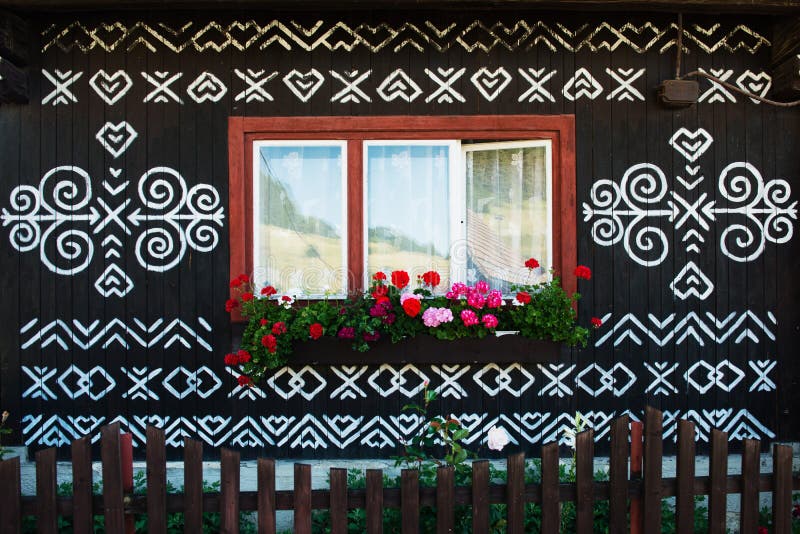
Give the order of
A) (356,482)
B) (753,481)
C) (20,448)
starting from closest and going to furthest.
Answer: (753,481), (356,482), (20,448)

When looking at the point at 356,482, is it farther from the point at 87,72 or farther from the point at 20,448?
the point at 87,72

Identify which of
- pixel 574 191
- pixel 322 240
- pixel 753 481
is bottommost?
pixel 753 481

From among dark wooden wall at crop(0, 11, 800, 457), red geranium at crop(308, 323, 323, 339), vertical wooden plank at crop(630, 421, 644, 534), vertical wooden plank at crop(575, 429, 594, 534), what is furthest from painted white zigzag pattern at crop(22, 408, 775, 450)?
vertical wooden plank at crop(575, 429, 594, 534)

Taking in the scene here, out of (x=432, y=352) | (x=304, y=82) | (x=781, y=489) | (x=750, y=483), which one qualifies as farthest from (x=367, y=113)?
(x=781, y=489)

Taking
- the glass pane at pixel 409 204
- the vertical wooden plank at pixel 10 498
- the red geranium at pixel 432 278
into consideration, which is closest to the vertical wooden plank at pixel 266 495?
the vertical wooden plank at pixel 10 498

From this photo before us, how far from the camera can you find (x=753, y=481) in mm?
3020

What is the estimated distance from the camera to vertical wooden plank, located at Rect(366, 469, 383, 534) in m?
2.82

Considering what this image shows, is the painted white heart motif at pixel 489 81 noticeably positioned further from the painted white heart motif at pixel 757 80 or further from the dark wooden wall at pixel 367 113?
the painted white heart motif at pixel 757 80

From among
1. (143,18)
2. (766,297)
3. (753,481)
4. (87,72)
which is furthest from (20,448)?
(766,297)

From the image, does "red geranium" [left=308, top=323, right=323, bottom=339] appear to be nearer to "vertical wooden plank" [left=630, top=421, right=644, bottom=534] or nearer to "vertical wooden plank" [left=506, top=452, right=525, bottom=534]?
"vertical wooden plank" [left=506, top=452, right=525, bottom=534]

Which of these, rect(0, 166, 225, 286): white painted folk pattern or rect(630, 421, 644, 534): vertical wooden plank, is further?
rect(0, 166, 225, 286): white painted folk pattern

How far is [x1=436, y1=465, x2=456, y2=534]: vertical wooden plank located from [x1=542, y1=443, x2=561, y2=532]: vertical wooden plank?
1.33ft

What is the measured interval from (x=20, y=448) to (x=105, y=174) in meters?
1.93

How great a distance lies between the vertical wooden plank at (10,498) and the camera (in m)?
2.76
